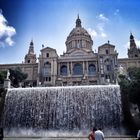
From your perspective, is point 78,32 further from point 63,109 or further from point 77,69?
point 63,109

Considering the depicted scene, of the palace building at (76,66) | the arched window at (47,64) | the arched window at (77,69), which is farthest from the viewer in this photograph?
the arched window at (47,64)

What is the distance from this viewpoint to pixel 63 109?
61.3ft

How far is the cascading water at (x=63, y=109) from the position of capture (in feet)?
58.0

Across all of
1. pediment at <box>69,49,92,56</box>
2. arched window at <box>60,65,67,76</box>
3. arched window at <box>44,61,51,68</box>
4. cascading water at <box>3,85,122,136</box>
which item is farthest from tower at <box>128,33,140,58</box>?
cascading water at <box>3,85,122,136</box>

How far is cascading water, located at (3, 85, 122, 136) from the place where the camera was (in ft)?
58.0

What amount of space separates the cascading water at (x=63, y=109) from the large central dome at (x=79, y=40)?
33.1 meters

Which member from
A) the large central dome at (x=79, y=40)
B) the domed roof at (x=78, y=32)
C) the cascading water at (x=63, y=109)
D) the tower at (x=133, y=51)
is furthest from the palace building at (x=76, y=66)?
the cascading water at (x=63, y=109)

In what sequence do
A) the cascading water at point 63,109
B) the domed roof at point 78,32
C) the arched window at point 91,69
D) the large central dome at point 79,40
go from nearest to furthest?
1. the cascading water at point 63,109
2. the arched window at point 91,69
3. the large central dome at point 79,40
4. the domed roof at point 78,32

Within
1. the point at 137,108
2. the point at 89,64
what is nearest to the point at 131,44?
the point at 89,64

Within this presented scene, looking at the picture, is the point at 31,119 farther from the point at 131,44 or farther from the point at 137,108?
the point at 131,44

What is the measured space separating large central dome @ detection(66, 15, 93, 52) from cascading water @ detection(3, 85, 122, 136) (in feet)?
109

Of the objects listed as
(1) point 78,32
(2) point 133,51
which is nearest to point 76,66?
(1) point 78,32

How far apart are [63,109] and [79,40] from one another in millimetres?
36512

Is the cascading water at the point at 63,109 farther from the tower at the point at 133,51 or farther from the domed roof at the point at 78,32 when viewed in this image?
the domed roof at the point at 78,32
